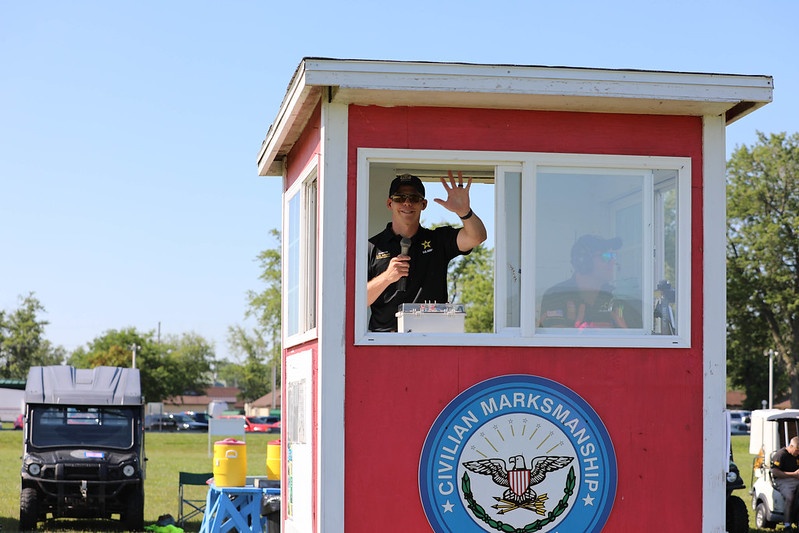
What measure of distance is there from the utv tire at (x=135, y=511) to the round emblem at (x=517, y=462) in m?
14.1

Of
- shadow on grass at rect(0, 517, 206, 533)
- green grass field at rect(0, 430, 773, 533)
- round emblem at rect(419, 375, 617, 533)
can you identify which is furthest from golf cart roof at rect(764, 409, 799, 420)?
round emblem at rect(419, 375, 617, 533)

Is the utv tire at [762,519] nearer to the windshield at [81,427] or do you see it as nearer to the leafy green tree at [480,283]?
the leafy green tree at [480,283]

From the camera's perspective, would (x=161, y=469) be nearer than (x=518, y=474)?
No

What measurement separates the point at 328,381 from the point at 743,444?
172 ft

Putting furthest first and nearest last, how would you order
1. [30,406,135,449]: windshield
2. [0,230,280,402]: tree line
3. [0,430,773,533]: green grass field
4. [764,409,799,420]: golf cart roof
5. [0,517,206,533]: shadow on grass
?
1. [0,230,280,402]: tree line
2. [764,409,799,420]: golf cart roof
3. [0,430,773,533]: green grass field
4. [30,406,135,449]: windshield
5. [0,517,206,533]: shadow on grass

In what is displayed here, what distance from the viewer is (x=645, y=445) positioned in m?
7.49

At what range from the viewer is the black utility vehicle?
2011 centimetres

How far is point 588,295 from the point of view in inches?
297

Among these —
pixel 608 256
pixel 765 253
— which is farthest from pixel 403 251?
pixel 765 253

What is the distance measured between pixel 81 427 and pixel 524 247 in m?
14.9

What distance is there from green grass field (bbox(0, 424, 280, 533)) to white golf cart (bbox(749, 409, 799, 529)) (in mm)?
9927

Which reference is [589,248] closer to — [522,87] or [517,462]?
[522,87]

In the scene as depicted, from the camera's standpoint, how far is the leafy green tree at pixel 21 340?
373 feet

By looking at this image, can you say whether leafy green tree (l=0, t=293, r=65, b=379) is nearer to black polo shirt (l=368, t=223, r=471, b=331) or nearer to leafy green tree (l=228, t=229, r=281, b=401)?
leafy green tree (l=228, t=229, r=281, b=401)
